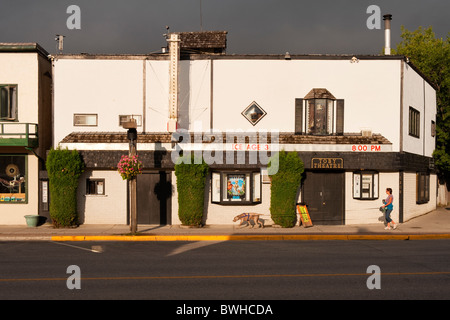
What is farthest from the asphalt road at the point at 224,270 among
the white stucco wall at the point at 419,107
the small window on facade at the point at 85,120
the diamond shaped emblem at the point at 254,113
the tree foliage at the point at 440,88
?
the tree foliage at the point at 440,88

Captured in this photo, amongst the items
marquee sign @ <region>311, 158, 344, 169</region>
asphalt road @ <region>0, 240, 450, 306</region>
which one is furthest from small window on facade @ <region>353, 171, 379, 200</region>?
asphalt road @ <region>0, 240, 450, 306</region>

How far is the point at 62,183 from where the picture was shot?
2027 cm

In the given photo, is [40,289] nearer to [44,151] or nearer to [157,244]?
[157,244]

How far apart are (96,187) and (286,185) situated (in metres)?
8.51

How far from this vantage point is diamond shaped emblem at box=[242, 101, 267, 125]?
2178 centimetres

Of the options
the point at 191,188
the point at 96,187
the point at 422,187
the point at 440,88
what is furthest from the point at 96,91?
the point at 440,88

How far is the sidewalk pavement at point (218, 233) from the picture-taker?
17938mm

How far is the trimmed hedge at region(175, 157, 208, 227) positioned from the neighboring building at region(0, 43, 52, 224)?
6.36 metres

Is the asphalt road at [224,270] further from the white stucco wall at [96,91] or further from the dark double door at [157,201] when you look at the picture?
the white stucco wall at [96,91]

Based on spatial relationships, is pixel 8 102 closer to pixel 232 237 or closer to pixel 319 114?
pixel 232 237

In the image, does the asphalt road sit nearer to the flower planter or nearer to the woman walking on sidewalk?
the woman walking on sidewalk

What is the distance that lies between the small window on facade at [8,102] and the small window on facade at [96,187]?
4510mm
